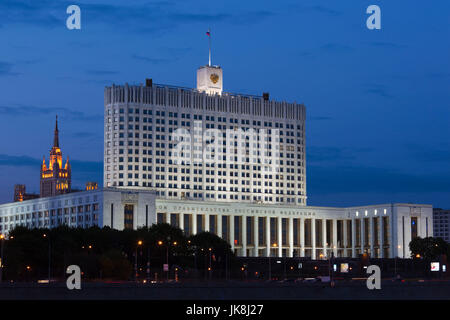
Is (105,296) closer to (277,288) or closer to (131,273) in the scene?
(277,288)

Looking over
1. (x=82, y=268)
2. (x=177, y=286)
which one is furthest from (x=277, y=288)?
(x=82, y=268)

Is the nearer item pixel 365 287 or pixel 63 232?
pixel 365 287
